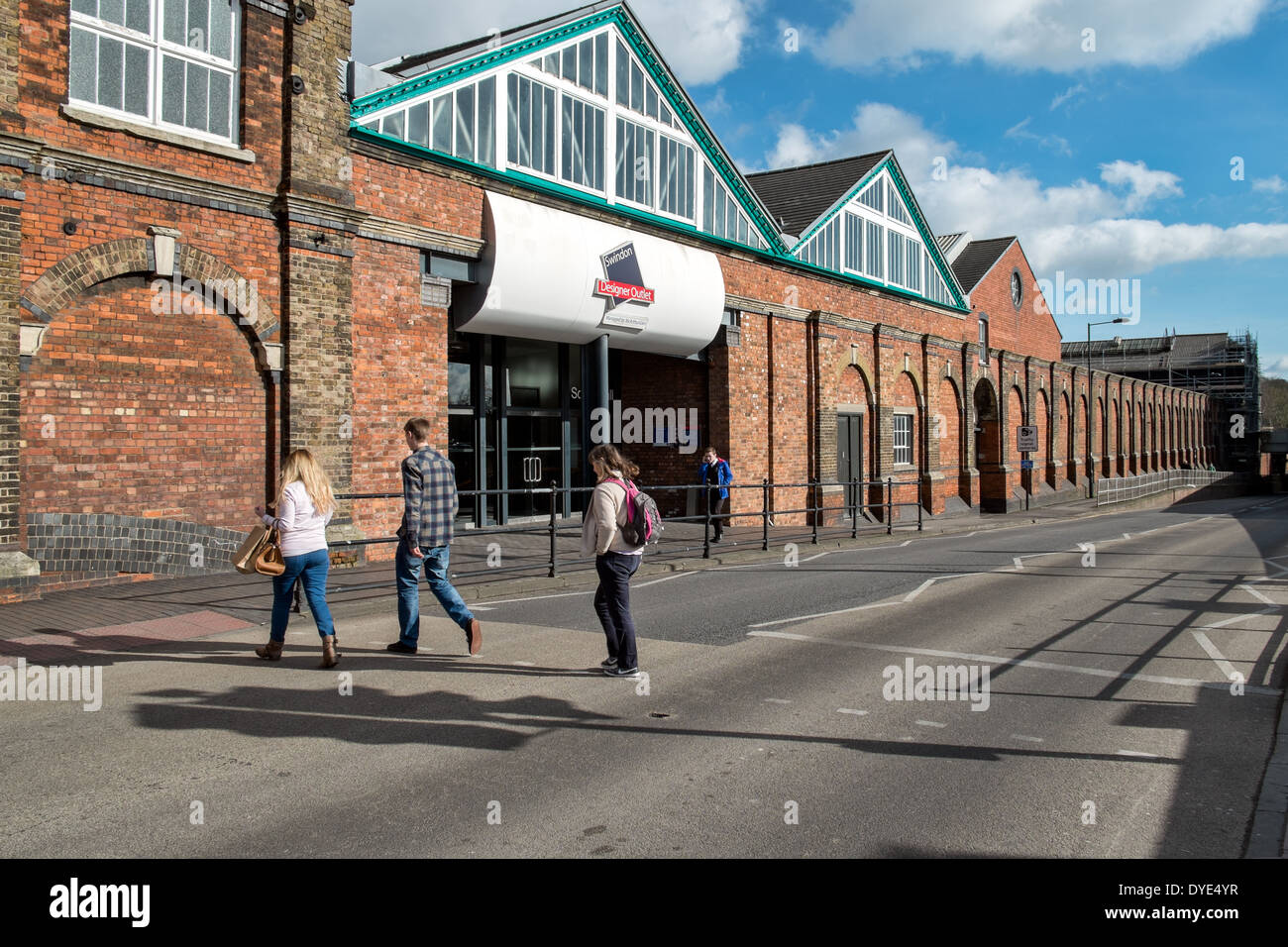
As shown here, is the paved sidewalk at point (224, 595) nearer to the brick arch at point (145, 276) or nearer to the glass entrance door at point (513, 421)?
the glass entrance door at point (513, 421)

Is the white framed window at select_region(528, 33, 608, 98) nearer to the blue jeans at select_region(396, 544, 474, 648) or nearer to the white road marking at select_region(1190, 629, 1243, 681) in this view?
the blue jeans at select_region(396, 544, 474, 648)

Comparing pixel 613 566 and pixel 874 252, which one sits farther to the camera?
pixel 874 252

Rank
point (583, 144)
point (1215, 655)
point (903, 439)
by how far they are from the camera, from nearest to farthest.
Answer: point (1215, 655) < point (583, 144) < point (903, 439)

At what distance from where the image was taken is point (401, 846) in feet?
13.1

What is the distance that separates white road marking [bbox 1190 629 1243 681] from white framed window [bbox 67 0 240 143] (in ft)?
42.1

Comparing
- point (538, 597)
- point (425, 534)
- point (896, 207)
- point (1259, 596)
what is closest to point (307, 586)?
point (425, 534)

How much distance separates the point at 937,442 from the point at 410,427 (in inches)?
1054

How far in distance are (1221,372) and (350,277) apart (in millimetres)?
89951

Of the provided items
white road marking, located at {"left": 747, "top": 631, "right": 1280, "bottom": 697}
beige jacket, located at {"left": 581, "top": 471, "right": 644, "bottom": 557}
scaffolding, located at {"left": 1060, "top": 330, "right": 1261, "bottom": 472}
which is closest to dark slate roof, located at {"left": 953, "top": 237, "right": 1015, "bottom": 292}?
white road marking, located at {"left": 747, "top": 631, "right": 1280, "bottom": 697}

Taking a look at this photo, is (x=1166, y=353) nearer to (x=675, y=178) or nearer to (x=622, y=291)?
(x=675, y=178)

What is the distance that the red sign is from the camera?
56.8ft

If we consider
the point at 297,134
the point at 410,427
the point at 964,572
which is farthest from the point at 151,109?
the point at 964,572

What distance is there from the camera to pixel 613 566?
280 inches

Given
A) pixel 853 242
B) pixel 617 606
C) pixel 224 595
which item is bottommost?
pixel 224 595
